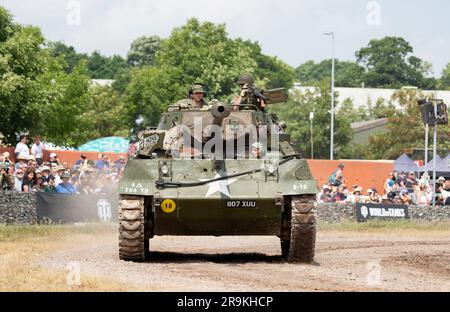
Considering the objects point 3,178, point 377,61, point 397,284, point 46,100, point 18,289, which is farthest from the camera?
point 377,61

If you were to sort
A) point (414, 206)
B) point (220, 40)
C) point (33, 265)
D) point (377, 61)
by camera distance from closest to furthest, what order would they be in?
point (33, 265) → point (414, 206) → point (220, 40) → point (377, 61)

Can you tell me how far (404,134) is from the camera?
79750 mm

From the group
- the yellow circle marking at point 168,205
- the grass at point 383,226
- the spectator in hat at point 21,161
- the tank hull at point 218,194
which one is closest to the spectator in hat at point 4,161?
the spectator in hat at point 21,161

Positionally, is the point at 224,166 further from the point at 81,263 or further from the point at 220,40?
the point at 220,40

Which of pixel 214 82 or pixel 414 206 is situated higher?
pixel 214 82

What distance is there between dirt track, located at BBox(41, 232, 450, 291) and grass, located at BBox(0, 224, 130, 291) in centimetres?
36

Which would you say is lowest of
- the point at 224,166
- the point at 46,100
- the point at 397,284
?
the point at 397,284

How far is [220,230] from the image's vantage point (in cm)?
1772

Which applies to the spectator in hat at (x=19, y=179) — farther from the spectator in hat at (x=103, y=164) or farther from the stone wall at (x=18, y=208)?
the spectator in hat at (x=103, y=164)

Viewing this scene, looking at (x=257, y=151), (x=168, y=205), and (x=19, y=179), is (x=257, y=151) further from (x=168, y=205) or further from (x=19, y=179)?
(x=19, y=179)

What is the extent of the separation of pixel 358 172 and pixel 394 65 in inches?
3911

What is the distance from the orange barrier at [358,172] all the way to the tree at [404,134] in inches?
1215

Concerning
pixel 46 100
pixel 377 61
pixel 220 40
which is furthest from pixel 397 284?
pixel 377 61

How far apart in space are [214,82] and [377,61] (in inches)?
2795
